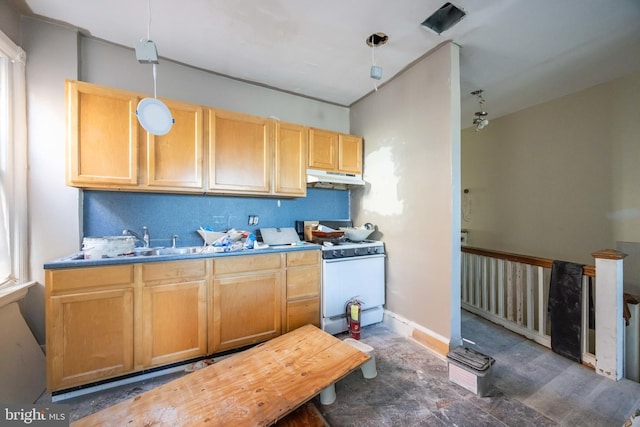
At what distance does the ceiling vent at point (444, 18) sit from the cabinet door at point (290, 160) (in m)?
1.49

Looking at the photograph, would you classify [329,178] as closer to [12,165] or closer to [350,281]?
[350,281]

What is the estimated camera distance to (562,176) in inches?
122

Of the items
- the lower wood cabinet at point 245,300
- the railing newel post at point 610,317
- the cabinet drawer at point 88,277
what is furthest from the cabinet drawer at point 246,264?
the railing newel post at point 610,317

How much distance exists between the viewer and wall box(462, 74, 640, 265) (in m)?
2.62

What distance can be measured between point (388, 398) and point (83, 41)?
387 cm

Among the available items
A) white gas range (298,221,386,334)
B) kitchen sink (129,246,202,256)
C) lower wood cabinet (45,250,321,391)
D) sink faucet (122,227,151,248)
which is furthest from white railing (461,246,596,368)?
sink faucet (122,227,151,248)

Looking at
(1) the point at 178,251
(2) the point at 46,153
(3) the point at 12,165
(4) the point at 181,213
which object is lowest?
(1) the point at 178,251

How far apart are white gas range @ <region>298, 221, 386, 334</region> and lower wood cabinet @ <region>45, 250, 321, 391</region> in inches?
9.0

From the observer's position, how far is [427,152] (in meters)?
2.33

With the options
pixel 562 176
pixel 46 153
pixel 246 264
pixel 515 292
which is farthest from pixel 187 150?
pixel 562 176

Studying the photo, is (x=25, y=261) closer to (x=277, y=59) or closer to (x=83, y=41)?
(x=83, y=41)

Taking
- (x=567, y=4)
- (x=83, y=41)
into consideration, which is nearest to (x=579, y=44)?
(x=567, y=4)

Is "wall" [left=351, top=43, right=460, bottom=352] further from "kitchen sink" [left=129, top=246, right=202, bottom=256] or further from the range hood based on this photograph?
"kitchen sink" [left=129, top=246, right=202, bottom=256]

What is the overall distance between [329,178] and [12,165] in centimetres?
270
